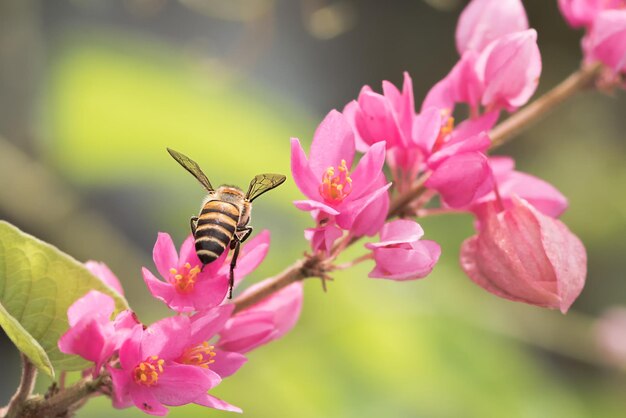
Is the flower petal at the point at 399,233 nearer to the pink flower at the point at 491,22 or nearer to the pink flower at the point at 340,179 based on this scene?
the pink flower at the point at 340,179

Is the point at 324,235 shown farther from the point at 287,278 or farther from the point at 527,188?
the point at 527,188

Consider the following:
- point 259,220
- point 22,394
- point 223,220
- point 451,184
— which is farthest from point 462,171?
point 259,220

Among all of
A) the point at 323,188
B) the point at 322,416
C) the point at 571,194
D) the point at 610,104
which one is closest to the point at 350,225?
the point at 323,188

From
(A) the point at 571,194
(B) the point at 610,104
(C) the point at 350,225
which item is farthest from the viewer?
(B) the point at 610,104

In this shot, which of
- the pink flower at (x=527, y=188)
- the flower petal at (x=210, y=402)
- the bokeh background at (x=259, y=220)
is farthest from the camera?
the bokeh background at (x=259, y=220)

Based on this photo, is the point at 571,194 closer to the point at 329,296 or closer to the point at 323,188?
the point at 329,296

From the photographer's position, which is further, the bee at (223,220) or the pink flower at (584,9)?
the pink flower at (584,9)

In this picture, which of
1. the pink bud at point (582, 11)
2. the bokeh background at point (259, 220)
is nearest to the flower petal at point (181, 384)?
the pink bud at point (582, 11)
